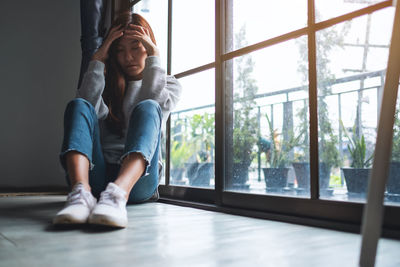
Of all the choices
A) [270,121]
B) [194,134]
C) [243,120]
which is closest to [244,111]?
[243,120]

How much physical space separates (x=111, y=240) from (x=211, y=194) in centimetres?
86

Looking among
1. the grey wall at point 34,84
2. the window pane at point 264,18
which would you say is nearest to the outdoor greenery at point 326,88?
the window pane at point 264,18

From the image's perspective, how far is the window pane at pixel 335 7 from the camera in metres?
1.17

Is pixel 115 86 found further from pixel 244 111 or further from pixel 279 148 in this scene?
pixel 279 148

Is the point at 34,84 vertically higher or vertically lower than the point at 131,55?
higher

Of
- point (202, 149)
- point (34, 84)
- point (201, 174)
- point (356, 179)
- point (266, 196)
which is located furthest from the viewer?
point (34, 84)

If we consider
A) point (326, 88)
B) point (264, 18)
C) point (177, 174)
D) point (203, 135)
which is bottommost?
point (177, 174)

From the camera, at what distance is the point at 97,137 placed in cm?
140

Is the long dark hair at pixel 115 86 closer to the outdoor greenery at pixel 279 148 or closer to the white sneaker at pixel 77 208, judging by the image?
the white sneaker at pixel 77 208

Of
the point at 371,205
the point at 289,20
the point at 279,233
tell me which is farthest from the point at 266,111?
the point at 371,205

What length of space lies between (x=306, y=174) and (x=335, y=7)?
605 mm

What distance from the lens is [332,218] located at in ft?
3.76

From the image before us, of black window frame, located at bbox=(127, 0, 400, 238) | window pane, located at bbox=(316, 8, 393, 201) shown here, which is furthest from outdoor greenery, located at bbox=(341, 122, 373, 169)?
black window frame, located at bbox=(127, 0, 400, 238)

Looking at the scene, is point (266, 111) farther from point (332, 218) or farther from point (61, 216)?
point (61, 216)
